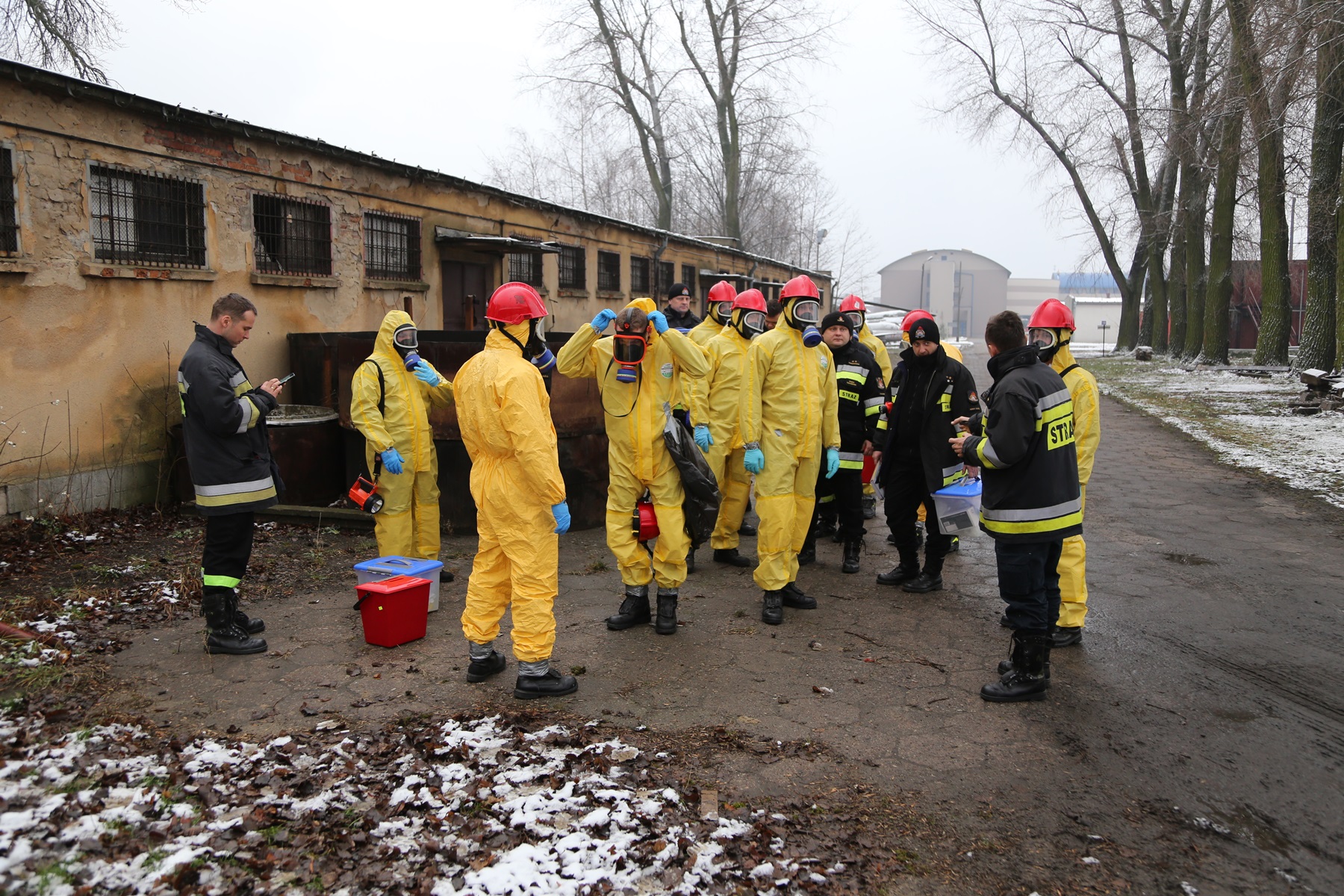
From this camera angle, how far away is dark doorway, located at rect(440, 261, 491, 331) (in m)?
13.2

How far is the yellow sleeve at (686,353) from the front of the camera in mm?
5121

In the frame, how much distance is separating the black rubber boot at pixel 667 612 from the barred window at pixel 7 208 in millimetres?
6228

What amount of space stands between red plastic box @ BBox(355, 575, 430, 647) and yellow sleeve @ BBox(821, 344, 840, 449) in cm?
278

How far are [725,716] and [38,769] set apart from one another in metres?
2.77

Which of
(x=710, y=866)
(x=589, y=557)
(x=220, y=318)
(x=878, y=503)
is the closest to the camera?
(x=710, y=866)

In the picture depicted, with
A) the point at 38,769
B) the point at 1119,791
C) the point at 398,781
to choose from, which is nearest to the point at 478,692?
the point at 398,781

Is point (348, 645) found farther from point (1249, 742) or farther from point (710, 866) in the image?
point (1249, 742)

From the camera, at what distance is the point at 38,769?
3.21m

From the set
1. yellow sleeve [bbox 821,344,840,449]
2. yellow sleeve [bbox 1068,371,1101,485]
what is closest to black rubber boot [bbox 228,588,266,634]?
yellow sleeve [bbox 821,344,840,449]

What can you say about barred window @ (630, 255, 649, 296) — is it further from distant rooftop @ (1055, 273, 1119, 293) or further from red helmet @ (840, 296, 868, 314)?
distant rooftop @ (1055, 273, 1119, 293)

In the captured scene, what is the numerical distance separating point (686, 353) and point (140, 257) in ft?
20.1

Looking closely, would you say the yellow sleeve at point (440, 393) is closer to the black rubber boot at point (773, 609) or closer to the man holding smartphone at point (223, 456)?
the man holding smartphone at point (223, 456)

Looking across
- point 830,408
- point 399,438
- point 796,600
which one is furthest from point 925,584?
point 399,438

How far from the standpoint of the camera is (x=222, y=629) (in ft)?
15.8
